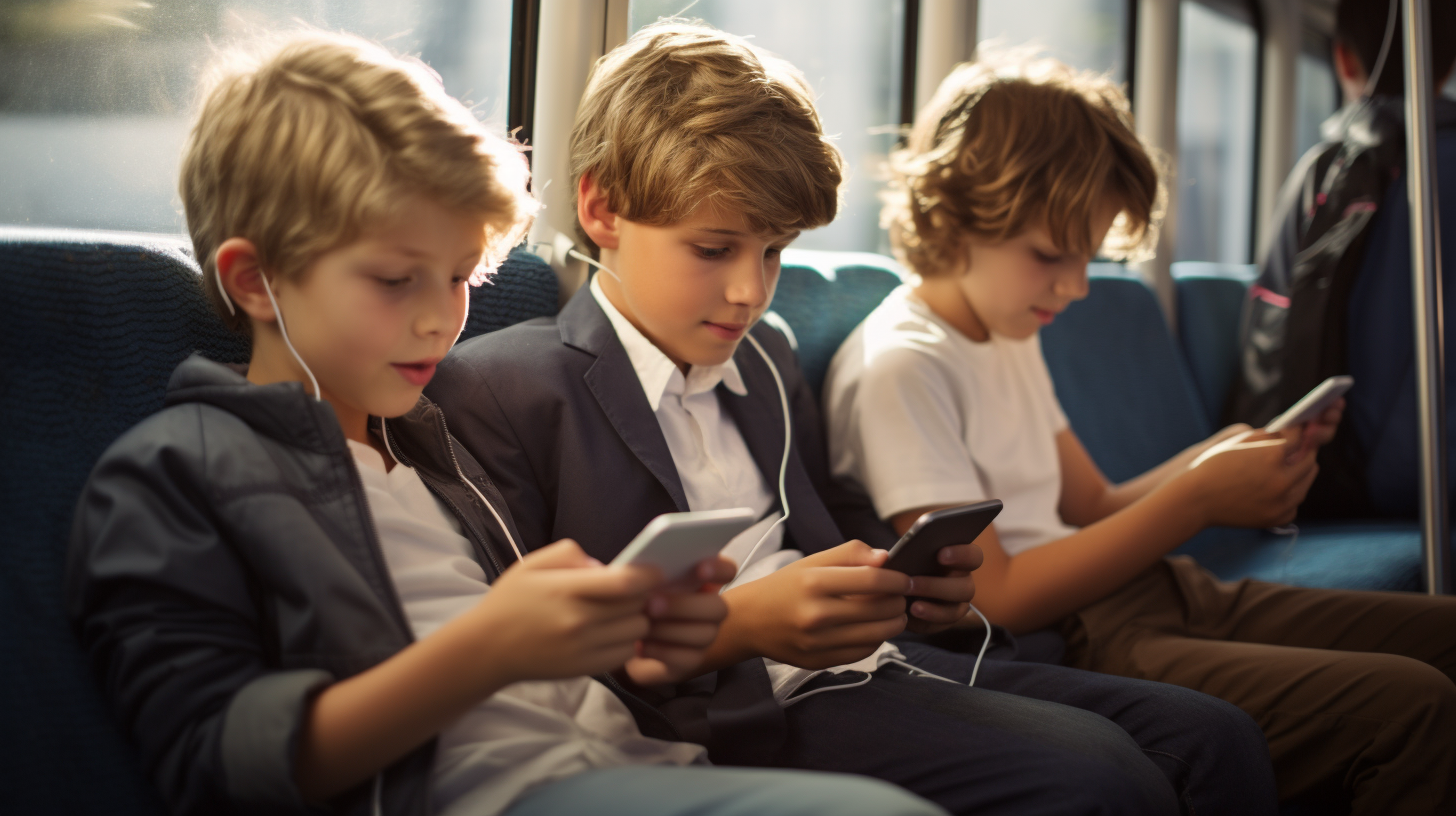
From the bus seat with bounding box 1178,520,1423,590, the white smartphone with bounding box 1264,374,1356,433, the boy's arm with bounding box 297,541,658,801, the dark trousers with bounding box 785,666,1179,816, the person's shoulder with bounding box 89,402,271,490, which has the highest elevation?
the person's shoulder with bounding box 89,402,271,490

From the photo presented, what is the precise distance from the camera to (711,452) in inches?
51.3

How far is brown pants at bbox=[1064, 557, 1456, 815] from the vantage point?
4.04 ft

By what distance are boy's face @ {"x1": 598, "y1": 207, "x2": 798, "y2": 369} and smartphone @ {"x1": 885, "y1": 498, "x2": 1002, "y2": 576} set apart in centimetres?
34

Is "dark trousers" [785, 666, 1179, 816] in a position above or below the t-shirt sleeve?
below

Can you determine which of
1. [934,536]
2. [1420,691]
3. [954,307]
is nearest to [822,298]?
[954,307]

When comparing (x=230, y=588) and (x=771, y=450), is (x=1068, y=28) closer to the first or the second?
(x=771, y=450)

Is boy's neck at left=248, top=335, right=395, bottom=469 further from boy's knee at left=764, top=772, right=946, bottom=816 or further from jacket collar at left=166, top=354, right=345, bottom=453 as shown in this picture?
boy's knee at left=764, top=772, right=946, bottom=816

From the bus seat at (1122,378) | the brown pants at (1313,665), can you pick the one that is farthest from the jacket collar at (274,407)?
the bus seat at (1122,378)

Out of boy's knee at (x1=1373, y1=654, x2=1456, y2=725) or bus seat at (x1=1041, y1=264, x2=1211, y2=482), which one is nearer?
boy's knee at (x1=1373, y1=654, x2=1456, y2=725)

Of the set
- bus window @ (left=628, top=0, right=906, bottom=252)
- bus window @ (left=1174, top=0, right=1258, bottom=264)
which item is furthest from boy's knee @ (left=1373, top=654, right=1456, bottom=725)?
bus window @ (left=1174, top=0, right=1258, bottom=264)

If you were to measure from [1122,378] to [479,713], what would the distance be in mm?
2026

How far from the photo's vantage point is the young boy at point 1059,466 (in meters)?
1.32

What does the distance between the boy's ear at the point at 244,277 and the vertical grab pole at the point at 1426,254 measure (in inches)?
77.1

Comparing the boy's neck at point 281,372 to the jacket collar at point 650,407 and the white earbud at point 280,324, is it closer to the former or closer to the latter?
the white earbud at point 280,324
